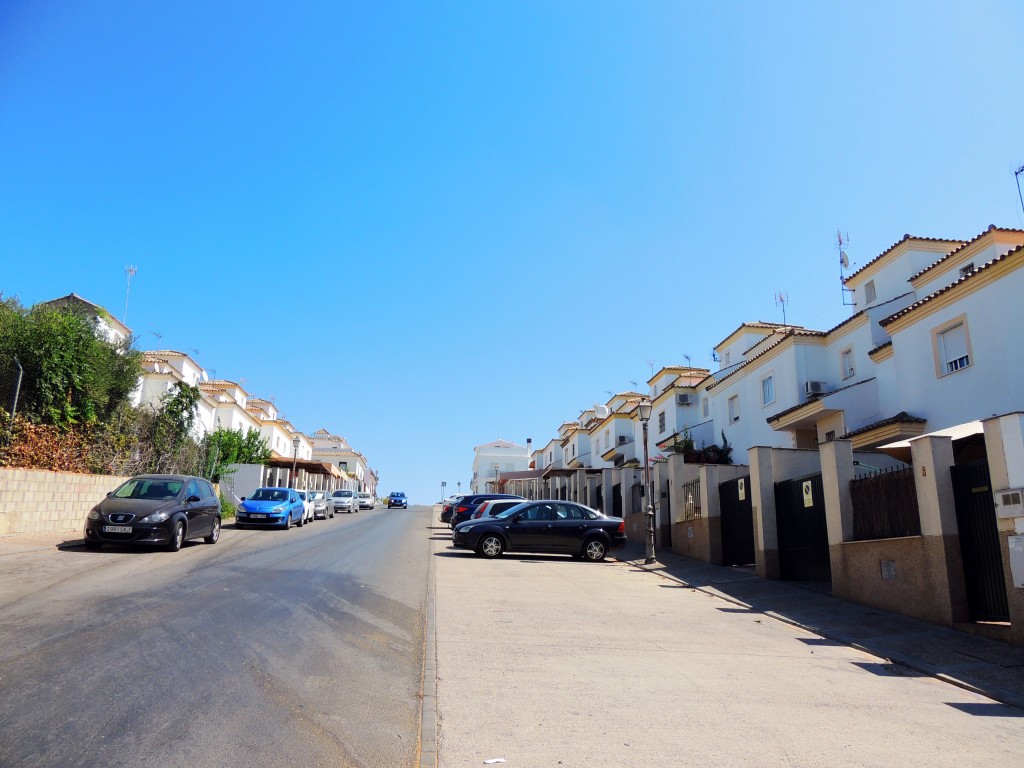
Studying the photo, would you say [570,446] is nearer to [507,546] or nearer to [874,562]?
[507,546]

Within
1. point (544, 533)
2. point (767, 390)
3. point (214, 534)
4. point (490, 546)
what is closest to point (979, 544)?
point (544, 533)

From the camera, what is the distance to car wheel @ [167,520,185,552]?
14.9 m

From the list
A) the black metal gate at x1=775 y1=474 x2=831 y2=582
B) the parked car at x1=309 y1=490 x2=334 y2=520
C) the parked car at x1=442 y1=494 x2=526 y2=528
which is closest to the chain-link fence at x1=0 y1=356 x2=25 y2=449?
the parked car at x1=442 y1=494 x2=526 y2=528

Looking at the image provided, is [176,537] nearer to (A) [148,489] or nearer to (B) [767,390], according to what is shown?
(A) [148,489]

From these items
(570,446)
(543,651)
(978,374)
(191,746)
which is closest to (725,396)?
(978,374)

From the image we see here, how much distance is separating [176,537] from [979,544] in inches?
570

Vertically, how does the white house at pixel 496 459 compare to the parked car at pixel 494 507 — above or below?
above

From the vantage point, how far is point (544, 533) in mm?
18438

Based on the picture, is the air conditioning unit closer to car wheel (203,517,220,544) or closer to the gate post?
the gate post

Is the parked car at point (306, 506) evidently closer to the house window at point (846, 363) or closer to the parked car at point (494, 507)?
the parked car at point (494, 507)

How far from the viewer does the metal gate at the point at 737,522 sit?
52.9ft

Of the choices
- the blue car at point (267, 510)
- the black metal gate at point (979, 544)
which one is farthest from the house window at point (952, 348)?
the blue car at point (267, 510)

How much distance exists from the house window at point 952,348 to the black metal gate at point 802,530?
22.0ft

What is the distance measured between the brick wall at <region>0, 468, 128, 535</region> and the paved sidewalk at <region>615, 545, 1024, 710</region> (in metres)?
14.8
